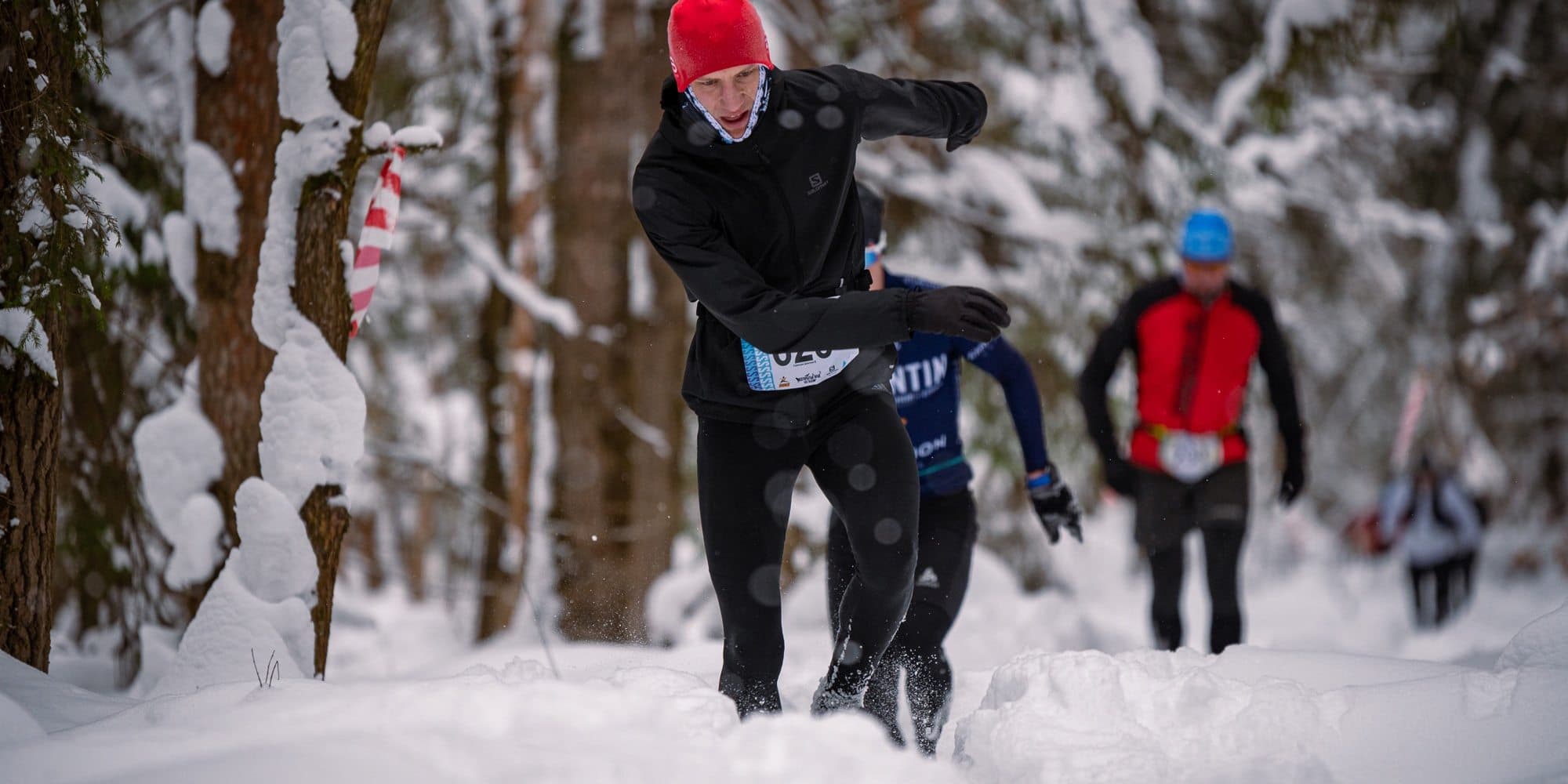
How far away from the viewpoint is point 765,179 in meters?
2.99

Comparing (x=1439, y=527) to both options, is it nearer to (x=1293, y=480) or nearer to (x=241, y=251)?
(x=1293, y=480)

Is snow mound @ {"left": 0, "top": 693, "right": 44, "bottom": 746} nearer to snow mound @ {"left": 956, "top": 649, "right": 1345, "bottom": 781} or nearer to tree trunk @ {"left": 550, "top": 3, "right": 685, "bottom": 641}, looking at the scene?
snow mound @ {"left": 956, "top": 649, "right": 1345, "bottom": 781}

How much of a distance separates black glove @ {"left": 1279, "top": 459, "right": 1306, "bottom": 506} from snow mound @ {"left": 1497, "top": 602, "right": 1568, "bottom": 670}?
5.88 ft

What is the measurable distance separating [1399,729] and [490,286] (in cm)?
772

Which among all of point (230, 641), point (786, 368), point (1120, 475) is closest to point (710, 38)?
point (786, 368)

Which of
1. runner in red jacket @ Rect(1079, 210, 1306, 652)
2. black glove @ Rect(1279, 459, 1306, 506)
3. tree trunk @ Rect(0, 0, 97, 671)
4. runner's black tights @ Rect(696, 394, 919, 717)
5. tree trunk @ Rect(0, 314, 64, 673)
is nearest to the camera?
runner's black tights @ Rect(696, 394, 919, 717)

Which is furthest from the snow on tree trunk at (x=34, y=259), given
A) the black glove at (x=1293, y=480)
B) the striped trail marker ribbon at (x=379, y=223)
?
the black glove at (x=1293, y=480)

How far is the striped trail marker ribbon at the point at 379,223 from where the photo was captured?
3.88m

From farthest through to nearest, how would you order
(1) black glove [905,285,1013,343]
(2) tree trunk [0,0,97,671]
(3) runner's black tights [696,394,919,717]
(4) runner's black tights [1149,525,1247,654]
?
(4) runner's black tights [1149,525,1247,654]
(2) tree trunk [0,0,97,671]
(3) runner's black tights [696,394,919,717]
(1) black glove [905,285,1013,343]

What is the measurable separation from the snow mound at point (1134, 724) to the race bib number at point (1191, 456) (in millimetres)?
1562

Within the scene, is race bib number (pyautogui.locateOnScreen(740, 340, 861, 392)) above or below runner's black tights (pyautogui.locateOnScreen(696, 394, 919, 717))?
above

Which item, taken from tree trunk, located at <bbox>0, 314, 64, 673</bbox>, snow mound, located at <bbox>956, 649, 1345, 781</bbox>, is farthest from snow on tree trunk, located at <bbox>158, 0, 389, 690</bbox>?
snow mound, located at <bbox>956, 649, 1345, 781</bbox>

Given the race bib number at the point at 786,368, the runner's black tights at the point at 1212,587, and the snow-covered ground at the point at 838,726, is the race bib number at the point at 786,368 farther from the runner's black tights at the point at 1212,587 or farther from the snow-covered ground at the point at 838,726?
the runner's black tights at the point at 1212,587

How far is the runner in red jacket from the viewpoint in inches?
190
